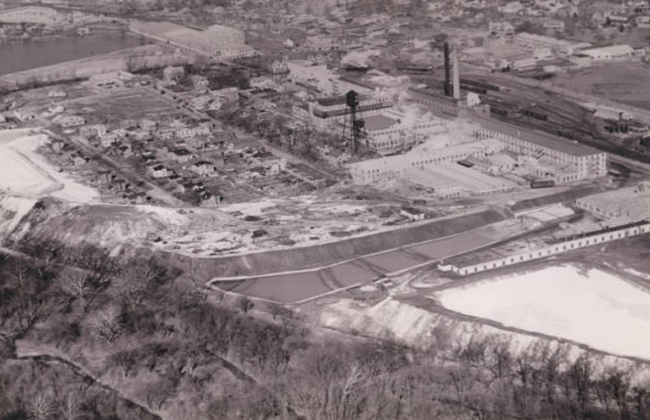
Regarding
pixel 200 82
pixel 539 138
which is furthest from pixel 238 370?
pixel 200 82

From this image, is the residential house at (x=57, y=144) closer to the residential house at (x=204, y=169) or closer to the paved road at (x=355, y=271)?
the residential house at (x=204, y=169)

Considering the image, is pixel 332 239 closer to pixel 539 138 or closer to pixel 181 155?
pixel 539 138

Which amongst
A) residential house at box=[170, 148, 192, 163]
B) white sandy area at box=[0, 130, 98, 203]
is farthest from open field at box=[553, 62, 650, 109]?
white sandy area at box=[0, 130, 98, 203]

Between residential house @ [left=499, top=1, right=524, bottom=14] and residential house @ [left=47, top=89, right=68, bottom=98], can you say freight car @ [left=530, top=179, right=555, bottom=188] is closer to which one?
residential house @ [left=47, top=89, right=68, bottom=98]

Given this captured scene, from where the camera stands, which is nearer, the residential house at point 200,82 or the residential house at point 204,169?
the residential house at point 204,169

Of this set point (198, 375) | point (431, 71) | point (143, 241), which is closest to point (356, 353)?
point (198, 375)

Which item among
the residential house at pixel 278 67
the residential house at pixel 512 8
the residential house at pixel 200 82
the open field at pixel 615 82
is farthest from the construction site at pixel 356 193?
the residential house at pixel 512 8
